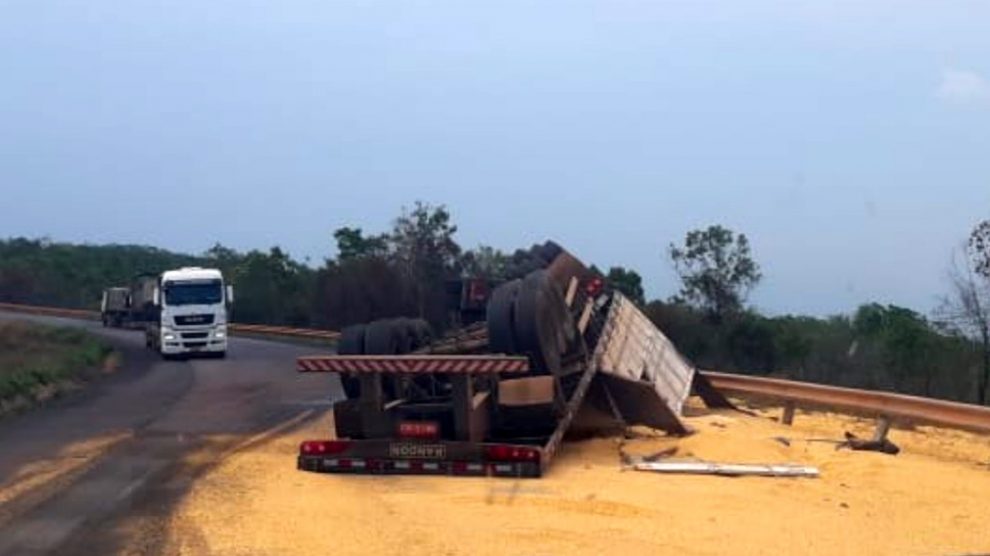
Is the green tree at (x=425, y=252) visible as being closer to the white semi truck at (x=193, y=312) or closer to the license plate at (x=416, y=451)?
the white semi truck at (x=193, y=312)

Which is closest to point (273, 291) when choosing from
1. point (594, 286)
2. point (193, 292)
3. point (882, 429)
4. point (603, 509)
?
point (193, 292)

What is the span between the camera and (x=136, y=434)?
66.5 feet

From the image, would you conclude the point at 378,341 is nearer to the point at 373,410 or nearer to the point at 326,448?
the point at 373,410

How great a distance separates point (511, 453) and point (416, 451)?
1.02 metres

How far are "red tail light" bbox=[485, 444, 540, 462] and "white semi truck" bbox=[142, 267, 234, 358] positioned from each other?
31.8m

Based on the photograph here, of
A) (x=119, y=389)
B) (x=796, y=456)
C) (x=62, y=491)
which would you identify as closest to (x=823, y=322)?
(x=119, y=389)

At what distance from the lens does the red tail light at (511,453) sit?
15.1 metres

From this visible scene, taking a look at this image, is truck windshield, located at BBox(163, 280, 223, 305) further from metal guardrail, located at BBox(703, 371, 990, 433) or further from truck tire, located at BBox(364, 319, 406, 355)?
truck tire, located at BBox(364, 319, 406, 355)

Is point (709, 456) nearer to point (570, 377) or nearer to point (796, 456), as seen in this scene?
point (796, 456)

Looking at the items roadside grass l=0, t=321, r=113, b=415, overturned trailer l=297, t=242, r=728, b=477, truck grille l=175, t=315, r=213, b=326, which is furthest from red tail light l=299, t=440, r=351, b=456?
truck grille l=175, t=315, r=213, b=326

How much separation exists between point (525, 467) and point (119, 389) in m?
18.4

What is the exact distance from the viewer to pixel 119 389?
1244 inches

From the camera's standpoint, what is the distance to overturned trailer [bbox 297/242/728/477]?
51.0ft

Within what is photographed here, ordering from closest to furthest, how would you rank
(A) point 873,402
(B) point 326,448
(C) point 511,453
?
1. (C) point 511,453
2. (B) point 326,448
3. (A) point 873,402
